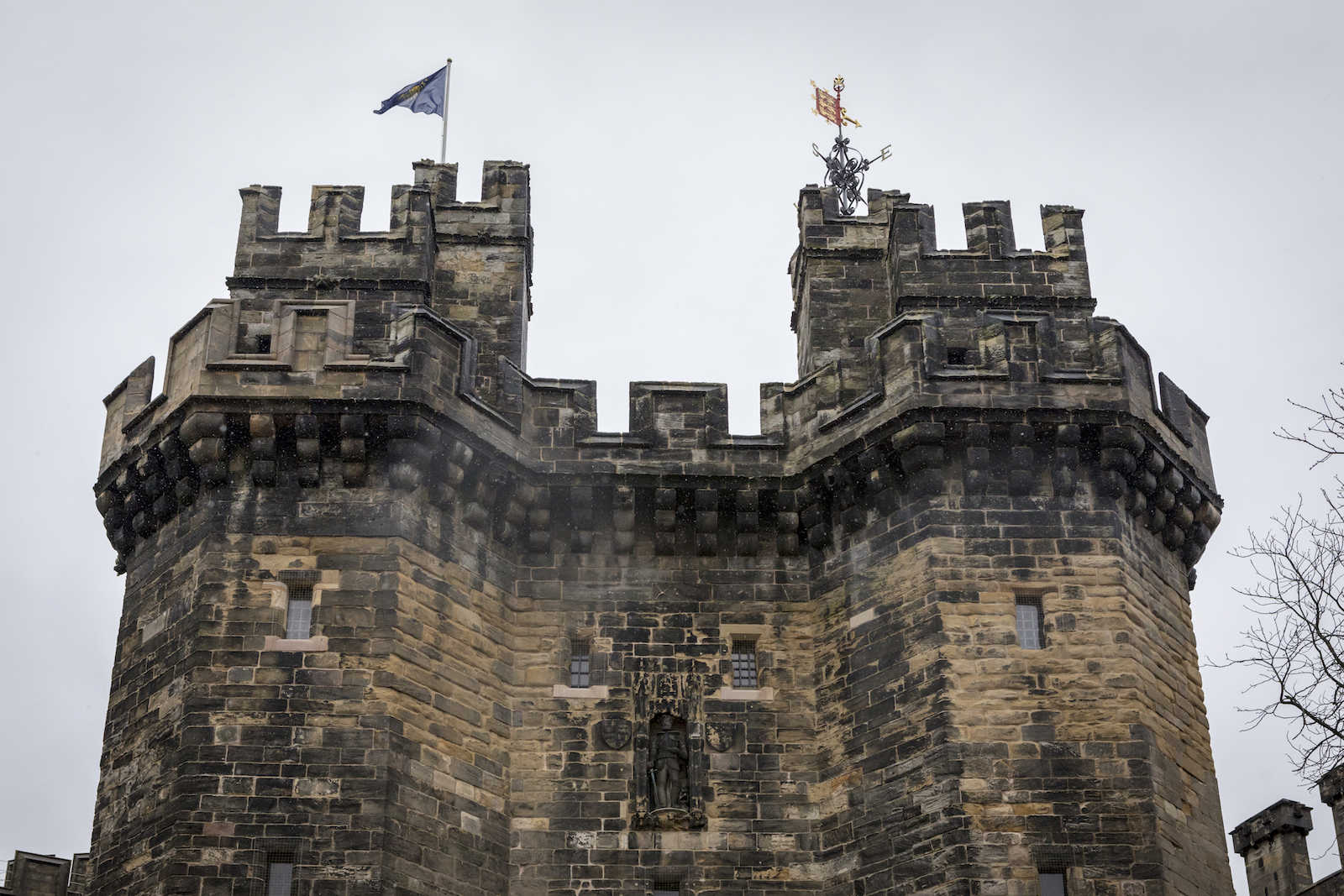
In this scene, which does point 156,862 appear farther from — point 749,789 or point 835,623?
point 835,623

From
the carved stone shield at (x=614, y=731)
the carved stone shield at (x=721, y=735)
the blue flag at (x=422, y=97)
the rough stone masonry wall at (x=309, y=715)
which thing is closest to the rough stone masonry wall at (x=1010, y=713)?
the carved stone shield at (x=721, y=735)

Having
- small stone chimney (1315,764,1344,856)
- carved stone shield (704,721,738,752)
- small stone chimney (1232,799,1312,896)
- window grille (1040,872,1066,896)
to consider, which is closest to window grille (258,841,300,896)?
carved stone shield (704,721,738,752)

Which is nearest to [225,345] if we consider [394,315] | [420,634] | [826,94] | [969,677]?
[394,315]

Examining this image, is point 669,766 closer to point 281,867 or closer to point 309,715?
point 309,715

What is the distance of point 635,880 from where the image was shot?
19.5m

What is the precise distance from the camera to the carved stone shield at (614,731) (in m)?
20.2

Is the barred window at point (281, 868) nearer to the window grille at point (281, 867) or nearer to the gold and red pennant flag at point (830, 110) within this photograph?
the window grille at point (281, 867)

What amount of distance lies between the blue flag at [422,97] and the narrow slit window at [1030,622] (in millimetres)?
12456

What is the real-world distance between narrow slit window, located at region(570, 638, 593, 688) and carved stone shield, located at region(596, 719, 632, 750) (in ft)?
1.75

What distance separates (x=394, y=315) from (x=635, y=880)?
7.01 meters

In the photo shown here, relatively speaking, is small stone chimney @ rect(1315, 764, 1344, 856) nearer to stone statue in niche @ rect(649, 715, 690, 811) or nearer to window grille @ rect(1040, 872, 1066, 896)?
window grille @ rect(1040, 872, 1066, 896)

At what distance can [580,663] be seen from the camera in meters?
20.9

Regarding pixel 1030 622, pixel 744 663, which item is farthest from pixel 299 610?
pixel 1030 622

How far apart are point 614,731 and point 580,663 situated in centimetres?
100
